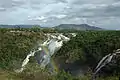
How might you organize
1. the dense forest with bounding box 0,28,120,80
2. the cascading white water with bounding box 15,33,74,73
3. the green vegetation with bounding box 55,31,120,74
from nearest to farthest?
the dense forest with bounding box 0,28,120,80 < the green vegetation with bounding box 55,31,120,74 < the cascading white water with bounding box 15,33,74,73

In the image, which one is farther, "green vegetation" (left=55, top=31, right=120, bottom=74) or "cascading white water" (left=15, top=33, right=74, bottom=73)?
"cascading white water" (left=15, top=33, right=74, bottom=73)

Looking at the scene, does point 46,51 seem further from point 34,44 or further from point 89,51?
point 89,51

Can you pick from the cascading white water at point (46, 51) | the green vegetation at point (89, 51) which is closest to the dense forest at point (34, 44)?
the green vegetation at point (89, 51)

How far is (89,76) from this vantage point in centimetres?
2120

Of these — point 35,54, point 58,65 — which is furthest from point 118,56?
point 35,54

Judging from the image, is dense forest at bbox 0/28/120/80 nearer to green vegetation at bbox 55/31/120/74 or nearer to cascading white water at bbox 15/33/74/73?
green vegetation at bbox 55/31/120/74

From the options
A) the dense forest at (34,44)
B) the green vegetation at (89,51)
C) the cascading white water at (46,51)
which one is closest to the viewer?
the dense forest at (34,44)

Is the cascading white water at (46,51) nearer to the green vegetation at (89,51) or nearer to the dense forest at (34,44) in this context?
the dense forest at (34,44)

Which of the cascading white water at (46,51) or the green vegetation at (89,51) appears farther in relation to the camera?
the cascading white water at (46,51)

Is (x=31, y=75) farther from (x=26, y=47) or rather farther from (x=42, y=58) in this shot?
(x=26, y=47)

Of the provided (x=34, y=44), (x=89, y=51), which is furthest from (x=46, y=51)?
(x=89, y=51)

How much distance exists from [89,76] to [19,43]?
100 feet

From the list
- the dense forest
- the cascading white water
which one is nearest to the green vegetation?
the dense forest

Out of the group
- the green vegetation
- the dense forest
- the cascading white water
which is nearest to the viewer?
the dense forest
